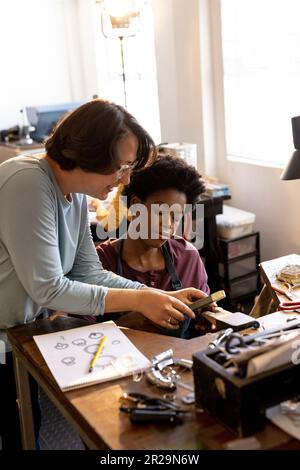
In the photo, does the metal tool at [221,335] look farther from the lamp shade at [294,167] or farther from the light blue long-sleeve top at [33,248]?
the lamp shade at [294,167]

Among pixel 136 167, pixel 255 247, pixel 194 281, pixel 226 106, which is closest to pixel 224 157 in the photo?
pixel 226 106

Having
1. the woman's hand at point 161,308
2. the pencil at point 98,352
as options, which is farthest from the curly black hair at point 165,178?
the pencil at point 98,352

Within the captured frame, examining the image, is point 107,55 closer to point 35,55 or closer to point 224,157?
point 35,55

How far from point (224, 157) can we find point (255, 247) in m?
0.61

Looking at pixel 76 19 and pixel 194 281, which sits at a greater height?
pixel 76 19

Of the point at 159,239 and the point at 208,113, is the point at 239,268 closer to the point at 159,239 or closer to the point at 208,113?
the point at 208,113

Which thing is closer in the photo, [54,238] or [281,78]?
[54,238]

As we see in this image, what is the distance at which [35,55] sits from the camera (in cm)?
507

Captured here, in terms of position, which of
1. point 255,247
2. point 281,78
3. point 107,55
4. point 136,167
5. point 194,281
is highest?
point 107,55

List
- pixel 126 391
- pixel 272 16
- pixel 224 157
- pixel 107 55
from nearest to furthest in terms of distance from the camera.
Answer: pixel 126 391
pixel 272 16
pixel 224 157
pixel 107 55

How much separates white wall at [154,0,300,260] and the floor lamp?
0.20 metres

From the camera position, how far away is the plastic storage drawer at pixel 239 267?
312 centimetres

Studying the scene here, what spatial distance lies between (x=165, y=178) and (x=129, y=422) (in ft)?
3.19

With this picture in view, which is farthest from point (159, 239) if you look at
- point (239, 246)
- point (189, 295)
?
point (239, 246)
